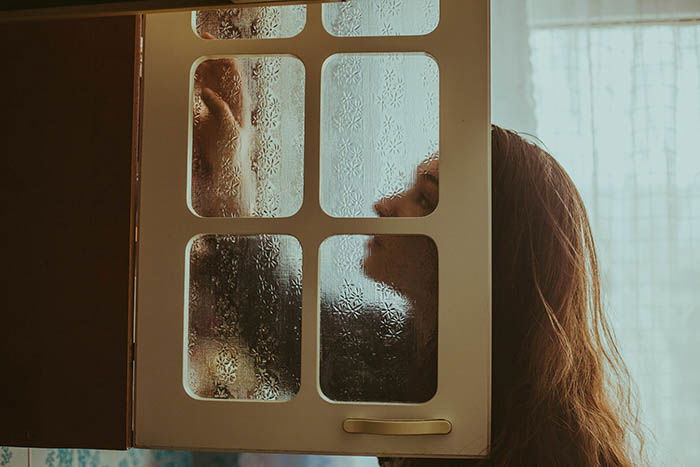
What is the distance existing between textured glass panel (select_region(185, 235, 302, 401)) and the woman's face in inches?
3.7

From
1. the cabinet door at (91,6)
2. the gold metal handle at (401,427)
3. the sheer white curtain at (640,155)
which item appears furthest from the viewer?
the sheer white curtain at (640,155)

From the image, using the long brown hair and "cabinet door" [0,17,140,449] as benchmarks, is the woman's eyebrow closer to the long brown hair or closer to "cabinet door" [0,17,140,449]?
the long brown hair

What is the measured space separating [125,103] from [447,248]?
422 mm

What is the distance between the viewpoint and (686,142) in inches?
77.7

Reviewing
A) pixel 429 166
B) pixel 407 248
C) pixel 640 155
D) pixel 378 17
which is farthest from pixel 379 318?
pixel 640 155

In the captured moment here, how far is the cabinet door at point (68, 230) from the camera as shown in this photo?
94cm

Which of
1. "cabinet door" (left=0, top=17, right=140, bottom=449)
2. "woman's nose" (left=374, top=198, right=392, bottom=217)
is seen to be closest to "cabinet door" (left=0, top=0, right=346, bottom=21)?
"cabinet door" (left=0, top=17, right=140, bottom=449)

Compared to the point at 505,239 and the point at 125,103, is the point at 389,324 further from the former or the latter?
the point at 125,103

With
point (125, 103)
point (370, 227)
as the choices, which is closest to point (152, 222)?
point (125, 103)

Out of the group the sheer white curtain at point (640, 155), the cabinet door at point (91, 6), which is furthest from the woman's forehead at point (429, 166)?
the sheer white curtain at point (640, 155)

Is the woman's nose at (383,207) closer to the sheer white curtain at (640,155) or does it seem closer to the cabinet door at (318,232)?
the cabinet door at (318,232)

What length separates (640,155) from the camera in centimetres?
196

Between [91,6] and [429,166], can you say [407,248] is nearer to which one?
[429,166]

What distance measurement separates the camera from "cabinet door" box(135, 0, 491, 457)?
0.93 m
